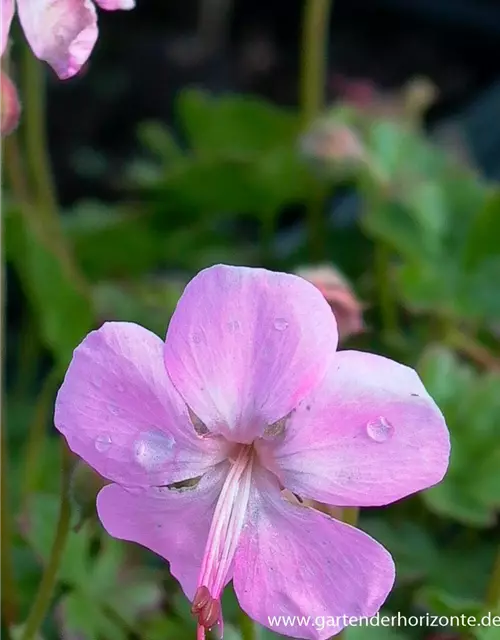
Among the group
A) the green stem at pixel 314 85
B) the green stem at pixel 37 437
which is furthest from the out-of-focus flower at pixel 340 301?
the green stem at pixel 314 85

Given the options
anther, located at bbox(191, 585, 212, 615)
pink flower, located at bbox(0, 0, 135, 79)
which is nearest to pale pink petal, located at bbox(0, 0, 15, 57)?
pink flower, located at bbox(0, 0, 135, 79)

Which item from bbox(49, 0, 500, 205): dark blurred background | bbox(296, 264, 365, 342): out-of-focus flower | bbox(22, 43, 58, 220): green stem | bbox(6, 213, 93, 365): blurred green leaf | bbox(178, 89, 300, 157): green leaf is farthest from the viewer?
bbox(49, 0, 500, 205): dark blurred background

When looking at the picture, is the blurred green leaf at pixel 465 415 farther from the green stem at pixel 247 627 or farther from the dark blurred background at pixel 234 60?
the dark blurred background at pixel 234 60

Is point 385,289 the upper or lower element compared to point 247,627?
lower

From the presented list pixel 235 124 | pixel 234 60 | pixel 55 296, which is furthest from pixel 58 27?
pixel 234 60

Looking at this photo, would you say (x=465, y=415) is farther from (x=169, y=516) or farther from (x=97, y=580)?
(x=169, y=516)

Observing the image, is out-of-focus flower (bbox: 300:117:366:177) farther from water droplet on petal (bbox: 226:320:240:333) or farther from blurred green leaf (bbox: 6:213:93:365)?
water droplet on petal (bbox: 226:320:240:333)
